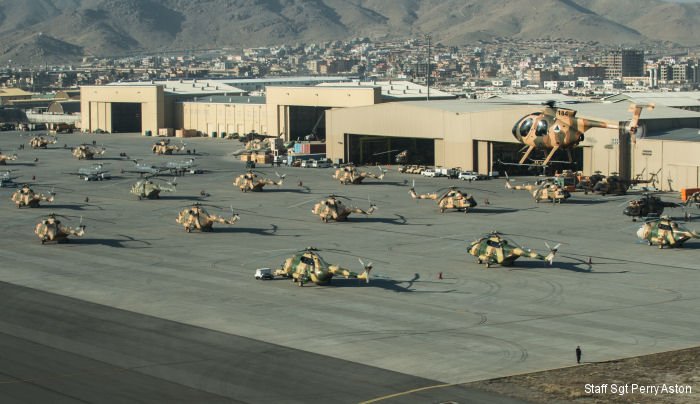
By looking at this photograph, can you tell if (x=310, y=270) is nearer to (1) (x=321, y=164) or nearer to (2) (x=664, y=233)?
(2) (x=664, y=233)

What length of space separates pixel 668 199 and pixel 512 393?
220 ft

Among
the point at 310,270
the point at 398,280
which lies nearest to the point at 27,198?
the point at 310,270

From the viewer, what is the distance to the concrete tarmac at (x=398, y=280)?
5428cm

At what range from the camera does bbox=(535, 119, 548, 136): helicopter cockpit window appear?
88938 millimetres

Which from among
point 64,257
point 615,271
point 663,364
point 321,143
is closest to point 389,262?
point 615,271

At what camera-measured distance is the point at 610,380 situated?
1868 inches

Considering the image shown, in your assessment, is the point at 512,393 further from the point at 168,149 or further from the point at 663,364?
the point at 168,149

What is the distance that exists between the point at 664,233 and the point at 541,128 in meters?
13.7

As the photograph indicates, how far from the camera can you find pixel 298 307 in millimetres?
63062

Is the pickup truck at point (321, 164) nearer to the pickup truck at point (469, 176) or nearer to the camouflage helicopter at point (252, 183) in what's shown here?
the pickup truck at point (469, 176)

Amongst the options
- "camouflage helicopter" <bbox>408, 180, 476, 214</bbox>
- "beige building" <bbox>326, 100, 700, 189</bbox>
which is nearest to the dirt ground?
"camouflage helicopter" <bbox>408, 180, 476, 214</bbox>

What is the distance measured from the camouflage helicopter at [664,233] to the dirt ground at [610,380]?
29204 millimetres

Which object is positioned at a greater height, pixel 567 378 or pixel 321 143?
pixel 321 143

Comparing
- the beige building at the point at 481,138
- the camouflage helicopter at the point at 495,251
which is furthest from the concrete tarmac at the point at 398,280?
the beige building at the point at 481,138
